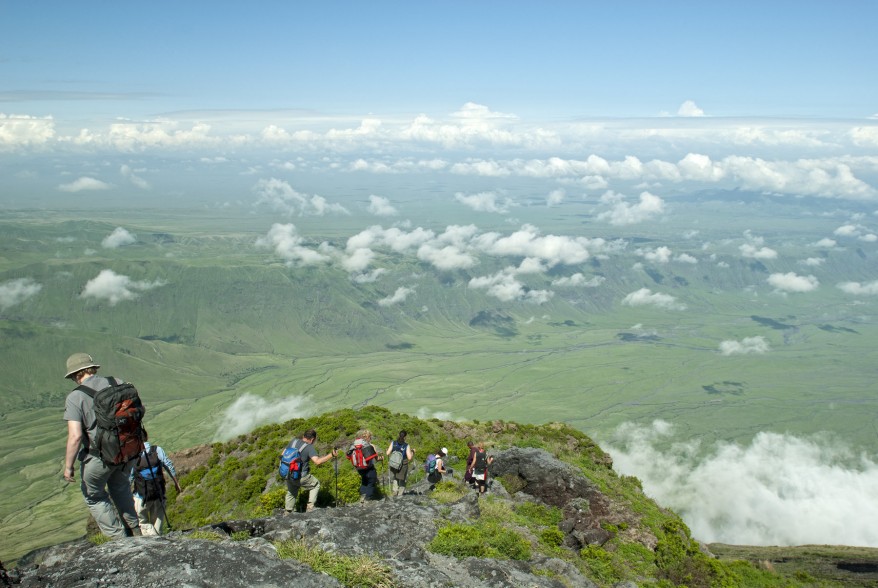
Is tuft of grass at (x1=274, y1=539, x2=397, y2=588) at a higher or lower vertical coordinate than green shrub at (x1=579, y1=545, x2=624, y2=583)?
higher

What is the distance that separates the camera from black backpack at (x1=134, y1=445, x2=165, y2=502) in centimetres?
1484

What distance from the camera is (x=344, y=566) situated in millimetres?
11234

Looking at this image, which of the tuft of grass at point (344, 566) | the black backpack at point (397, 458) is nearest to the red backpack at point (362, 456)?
the black backpack at point (397, 458)

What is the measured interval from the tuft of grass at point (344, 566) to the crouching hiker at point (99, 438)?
394 centimetres

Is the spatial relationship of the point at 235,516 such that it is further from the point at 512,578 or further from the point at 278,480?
the point at 512,578

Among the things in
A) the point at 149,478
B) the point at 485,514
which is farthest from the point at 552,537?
the point at 149,478

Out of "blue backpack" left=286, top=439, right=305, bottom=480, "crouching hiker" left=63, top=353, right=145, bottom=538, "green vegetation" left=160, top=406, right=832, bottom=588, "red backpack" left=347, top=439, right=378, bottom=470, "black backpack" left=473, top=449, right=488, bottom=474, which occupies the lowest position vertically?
"green vegetation" left=160, top=406, right=832, bottom=588

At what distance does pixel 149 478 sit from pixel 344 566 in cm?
721

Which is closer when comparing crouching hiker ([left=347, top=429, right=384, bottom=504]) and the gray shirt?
the gray shirt

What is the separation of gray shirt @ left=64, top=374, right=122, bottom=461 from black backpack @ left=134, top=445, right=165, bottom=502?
314 centimetres

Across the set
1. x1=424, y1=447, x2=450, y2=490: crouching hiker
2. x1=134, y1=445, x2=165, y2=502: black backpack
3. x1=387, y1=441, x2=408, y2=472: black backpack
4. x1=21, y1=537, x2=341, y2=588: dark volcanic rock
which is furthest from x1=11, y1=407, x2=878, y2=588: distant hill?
x1=134, y1=445, x2=165, y2=502: black backpack

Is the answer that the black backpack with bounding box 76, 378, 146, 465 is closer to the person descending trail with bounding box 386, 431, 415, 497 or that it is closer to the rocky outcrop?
the rocky outcrop

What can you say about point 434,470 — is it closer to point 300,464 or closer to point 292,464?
point 300,464

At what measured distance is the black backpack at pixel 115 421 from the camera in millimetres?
11312
